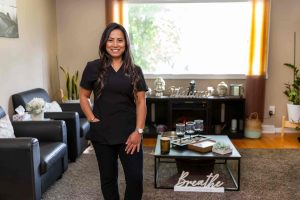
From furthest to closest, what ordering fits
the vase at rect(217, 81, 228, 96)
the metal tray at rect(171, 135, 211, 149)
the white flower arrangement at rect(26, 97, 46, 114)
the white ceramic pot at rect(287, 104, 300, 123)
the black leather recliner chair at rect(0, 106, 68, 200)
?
the vase at rect(217, 81, 228, 96)
the white ceramic pot at rect(287, 104, 300, 123)
the white flower arrangement at rect(26, 97, 46, 114)
the metal tray at rect(171, 135, 211, 149)
the black leather recliner chair at rect(0, 106, 68, 200)

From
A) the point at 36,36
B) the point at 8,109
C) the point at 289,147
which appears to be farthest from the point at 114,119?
the point at 289,147

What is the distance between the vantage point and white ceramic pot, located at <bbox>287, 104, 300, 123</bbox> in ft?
14.3

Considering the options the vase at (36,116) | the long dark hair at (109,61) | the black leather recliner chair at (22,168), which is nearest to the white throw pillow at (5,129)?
the black leather recliner chair at (22,168)

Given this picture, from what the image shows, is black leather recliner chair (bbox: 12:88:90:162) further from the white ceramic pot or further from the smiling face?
the white ceramic pot

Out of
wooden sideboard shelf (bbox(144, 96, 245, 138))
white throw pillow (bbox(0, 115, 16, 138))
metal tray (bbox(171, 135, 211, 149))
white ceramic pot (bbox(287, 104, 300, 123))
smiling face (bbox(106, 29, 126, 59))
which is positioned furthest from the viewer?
wooden sideboard shelf (bbox(144, 96, 245, 138))

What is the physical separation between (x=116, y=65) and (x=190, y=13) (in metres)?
3.27

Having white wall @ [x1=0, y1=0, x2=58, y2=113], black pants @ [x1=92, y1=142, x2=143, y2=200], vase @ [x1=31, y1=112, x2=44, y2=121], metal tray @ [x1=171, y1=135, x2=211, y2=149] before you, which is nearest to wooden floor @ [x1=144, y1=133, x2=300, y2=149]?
metal tray @ [x1=171, y1=135, x2=211, y2=149]

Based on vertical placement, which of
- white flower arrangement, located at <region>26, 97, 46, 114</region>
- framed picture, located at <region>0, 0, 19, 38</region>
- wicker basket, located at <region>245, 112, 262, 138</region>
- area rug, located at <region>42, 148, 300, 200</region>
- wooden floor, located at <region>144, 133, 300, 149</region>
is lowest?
area rug, located at <region>42, 148, 300, 200</region>

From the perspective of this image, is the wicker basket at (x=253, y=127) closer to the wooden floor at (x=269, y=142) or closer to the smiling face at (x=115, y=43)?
the wooden floor at (x=269, y=142)

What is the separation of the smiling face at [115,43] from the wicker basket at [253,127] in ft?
10.8

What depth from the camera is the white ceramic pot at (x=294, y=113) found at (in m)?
4.36

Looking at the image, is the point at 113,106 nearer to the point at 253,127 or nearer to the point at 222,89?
the point at 222,89

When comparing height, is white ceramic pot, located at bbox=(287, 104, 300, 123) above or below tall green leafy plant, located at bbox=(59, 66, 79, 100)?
below

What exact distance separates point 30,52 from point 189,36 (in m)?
2.32
